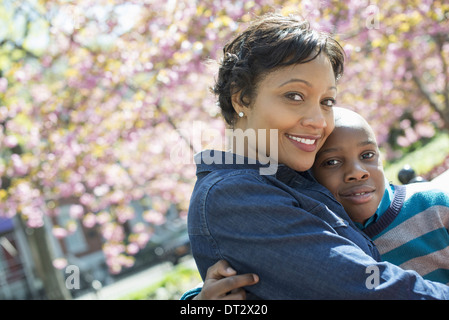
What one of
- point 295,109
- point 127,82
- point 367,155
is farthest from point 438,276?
point 127,82

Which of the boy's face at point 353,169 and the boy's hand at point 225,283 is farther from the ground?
the boy's face at point 353,169

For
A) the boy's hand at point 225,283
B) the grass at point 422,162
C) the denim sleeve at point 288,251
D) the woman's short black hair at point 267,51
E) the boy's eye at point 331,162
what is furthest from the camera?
the grass at point 422,162

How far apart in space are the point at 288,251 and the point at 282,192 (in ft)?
0.74

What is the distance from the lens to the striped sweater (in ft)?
5.24

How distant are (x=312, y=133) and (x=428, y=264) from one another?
2.07ft

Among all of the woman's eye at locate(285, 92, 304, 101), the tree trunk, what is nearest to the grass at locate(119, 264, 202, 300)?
the tree trunk

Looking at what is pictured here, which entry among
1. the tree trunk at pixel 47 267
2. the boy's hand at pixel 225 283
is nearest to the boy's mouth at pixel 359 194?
the boy's hand at pixel 225 283

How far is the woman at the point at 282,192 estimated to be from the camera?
1.22 m

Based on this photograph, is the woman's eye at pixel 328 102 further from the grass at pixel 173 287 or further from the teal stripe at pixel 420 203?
the grass at pixel 173 287

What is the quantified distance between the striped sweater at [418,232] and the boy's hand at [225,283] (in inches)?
24.8

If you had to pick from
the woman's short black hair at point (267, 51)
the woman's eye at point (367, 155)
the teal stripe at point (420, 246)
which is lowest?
the teal stripe at point (420, 246)

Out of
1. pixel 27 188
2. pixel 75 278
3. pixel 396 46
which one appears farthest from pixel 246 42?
pixel 27 188

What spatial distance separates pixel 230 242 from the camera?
52.4 inches

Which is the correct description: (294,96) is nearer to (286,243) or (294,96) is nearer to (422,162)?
(286,243)
